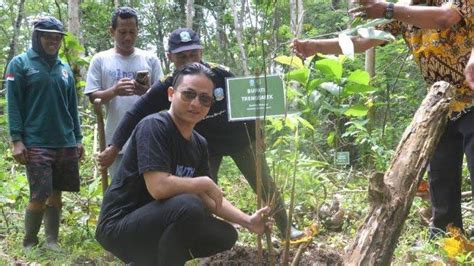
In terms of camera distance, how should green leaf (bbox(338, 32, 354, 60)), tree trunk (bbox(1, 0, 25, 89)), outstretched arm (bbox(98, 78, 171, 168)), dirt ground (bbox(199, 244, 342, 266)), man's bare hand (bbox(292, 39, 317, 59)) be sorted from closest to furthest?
green leaf (bbox(338, 32, 354, 60))
man's bare hand (bbox(292, 39, 317, 59))
dirt ground (bbox(199, 244, 342, 266))
outstretched arm (bbox(98, 78, 171, 168))
tree trunk (bbox(1, 0, 25, 89))

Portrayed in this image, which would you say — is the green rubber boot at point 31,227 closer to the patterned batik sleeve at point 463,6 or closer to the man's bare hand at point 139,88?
the man's bare hand at point 139,88

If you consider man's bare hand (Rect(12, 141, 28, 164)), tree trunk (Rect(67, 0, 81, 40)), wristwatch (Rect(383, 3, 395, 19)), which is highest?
tree trunk (Rect(67, 0, 81, 40))

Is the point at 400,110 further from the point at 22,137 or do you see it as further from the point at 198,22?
the point at 198,22

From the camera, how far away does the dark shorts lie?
3.72 meters

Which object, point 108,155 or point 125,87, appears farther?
point 125,87

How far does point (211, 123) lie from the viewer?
3238 millimetres

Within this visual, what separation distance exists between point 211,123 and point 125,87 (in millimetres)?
657

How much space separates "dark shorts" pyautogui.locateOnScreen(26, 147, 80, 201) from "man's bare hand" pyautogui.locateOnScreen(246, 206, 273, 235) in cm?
207

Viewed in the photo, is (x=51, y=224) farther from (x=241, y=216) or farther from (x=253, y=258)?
(x=241, y=216)

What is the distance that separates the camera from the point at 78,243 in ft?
13.0

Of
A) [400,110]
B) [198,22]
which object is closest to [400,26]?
[400,110]

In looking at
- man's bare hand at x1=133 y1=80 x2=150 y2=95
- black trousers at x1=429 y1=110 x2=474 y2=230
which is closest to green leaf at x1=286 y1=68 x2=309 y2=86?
man's bare hand at x1=133 y1=80 x2=150 y2=95

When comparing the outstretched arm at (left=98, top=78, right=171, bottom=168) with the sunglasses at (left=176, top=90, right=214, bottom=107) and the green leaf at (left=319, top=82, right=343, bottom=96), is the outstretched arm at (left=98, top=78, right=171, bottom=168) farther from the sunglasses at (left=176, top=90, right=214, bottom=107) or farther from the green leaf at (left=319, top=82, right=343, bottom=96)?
the green leaf at (left=319, top=82, right=343, bottom=96)

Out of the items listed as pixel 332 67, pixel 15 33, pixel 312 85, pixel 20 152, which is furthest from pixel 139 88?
pixel 15 33
